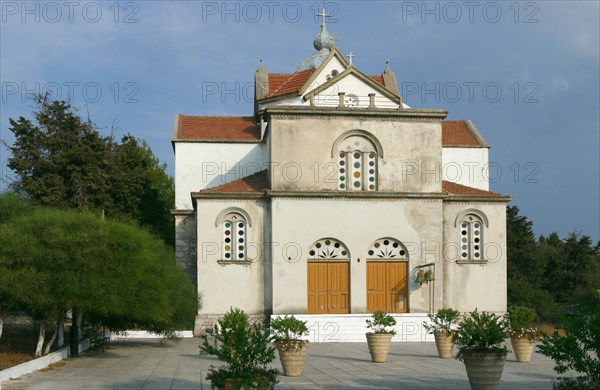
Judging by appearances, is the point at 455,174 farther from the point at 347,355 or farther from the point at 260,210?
the point at 347,355

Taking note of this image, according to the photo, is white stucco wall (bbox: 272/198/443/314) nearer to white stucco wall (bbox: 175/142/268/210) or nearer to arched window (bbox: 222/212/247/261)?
arched window (bbox: 222/212/247/261)

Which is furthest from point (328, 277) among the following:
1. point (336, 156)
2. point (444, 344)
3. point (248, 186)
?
point (444, 344)

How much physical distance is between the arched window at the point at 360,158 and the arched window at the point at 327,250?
2.67 m

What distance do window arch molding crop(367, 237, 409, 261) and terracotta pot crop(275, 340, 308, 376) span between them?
16.2 meters

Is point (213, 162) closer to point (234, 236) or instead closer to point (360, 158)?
point (234, 236)

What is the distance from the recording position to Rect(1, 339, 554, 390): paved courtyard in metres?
16.9

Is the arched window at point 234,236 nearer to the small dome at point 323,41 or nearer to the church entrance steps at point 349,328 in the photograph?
the church entrance steps at point 349,328

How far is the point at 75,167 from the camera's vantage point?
43.7 metres

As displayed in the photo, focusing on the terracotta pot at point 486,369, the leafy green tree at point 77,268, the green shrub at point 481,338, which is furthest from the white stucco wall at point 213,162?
the terracotta pot at point 486,369

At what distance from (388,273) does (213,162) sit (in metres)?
12.2

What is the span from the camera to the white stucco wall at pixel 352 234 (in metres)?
34.0

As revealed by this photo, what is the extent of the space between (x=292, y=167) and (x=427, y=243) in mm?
6649

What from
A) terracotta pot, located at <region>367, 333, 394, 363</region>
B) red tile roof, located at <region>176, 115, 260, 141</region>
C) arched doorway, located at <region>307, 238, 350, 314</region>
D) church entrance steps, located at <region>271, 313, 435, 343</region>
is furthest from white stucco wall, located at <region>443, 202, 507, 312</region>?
terracotta pot, located at <region>367, 333, 394, 363</region>

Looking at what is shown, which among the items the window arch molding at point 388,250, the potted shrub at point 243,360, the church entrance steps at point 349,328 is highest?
the window arch molding at point 388,250
